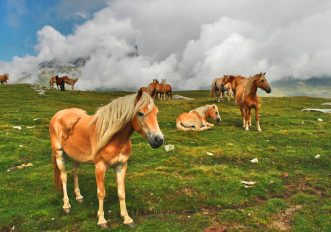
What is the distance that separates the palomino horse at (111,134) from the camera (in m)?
10.3

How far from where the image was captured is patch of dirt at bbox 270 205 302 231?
1263cm

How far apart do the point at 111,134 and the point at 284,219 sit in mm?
7479

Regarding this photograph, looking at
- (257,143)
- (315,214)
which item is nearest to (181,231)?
(315,214)

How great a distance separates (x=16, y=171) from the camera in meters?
19.2

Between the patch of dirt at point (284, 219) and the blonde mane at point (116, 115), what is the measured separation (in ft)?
21.7

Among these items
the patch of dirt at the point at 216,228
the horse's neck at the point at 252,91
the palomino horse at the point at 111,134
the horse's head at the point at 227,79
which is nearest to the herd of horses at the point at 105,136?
the palomino horse at the point at 111,134

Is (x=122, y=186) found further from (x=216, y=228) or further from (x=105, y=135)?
(x=216, y=228)

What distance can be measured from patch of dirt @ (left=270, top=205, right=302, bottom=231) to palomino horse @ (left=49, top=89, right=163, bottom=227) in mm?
5322

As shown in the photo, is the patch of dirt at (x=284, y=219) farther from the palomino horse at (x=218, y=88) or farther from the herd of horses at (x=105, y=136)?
the palomino horse at (x=218, y=88)

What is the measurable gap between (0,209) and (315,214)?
1250 centimetres

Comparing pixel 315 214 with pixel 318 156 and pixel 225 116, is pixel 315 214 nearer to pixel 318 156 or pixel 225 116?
pixel 318 156

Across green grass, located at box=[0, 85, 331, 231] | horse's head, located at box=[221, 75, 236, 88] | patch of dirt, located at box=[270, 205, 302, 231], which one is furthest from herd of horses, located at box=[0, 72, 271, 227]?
horse's head, located at box=[221, 75, 236, 88]

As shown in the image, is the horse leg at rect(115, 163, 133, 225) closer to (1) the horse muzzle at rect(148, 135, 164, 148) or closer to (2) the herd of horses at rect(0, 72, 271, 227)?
(2) the herd of horses at rect(0, 72, 271, 227)

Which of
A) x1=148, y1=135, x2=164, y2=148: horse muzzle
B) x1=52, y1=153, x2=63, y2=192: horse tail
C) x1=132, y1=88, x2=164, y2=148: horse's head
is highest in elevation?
x1=132, y1=88, x2=164, y2=148: horse's head
